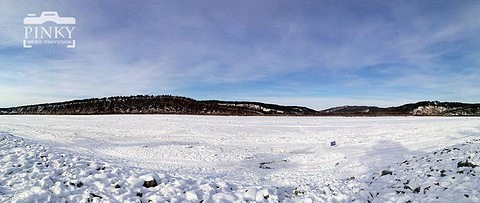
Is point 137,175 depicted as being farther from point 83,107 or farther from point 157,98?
point 83,107

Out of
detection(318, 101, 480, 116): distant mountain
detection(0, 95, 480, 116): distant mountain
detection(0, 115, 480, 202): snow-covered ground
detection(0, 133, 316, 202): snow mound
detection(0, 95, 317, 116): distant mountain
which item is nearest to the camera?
detection(0, 133, 316, 202): snow mound

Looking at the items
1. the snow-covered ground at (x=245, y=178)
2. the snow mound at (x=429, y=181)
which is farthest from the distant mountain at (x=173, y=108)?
the snow mound at (x=429, y=181)

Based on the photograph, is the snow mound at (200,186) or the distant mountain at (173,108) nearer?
the snow mound at (200,186)

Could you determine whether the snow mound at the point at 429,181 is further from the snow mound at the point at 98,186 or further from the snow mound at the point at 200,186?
the snow mound at the point at 98,186

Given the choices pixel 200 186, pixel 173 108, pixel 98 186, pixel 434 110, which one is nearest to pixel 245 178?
pixel 200 186

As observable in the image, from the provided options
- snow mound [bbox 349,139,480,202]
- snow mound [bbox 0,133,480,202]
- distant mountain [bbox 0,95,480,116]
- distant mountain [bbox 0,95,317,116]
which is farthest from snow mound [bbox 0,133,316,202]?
distant mountain [bbox 0,95,317,116]

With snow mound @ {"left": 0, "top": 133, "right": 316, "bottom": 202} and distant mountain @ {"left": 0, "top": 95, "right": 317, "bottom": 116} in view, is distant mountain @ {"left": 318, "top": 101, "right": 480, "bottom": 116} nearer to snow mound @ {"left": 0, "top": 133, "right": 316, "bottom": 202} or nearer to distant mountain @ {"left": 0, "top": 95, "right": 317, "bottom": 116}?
distant mountain @ {"left": 0, "top": 95, "right": 317, "bottom": 116}

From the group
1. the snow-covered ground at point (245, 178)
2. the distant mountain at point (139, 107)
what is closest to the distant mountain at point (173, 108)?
the distant mountain at point (139, 107)

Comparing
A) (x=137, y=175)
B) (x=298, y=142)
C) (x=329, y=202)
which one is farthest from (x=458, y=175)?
(x=298, y=142)

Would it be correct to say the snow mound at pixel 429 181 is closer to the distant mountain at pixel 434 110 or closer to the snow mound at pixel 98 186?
the snow mound at pixel 98 186

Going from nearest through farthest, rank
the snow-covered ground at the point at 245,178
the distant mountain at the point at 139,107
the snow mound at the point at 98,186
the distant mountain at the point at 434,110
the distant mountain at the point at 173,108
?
the snow mound at the point at 98,186
the snow-covered ground at the point at 245,178
the distant mountain at the point at 434,110
the distant mountain at the point at 173,108
the distant mountain at the point at 139,107

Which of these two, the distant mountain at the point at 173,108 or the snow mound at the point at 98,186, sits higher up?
the distant mountain at the point at 173,108

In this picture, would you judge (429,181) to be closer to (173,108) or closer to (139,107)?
(173,108)

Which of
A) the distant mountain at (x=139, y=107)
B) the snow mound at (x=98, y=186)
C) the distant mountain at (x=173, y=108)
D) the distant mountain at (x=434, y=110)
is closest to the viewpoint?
the snow mound at (x=98, y=186)
